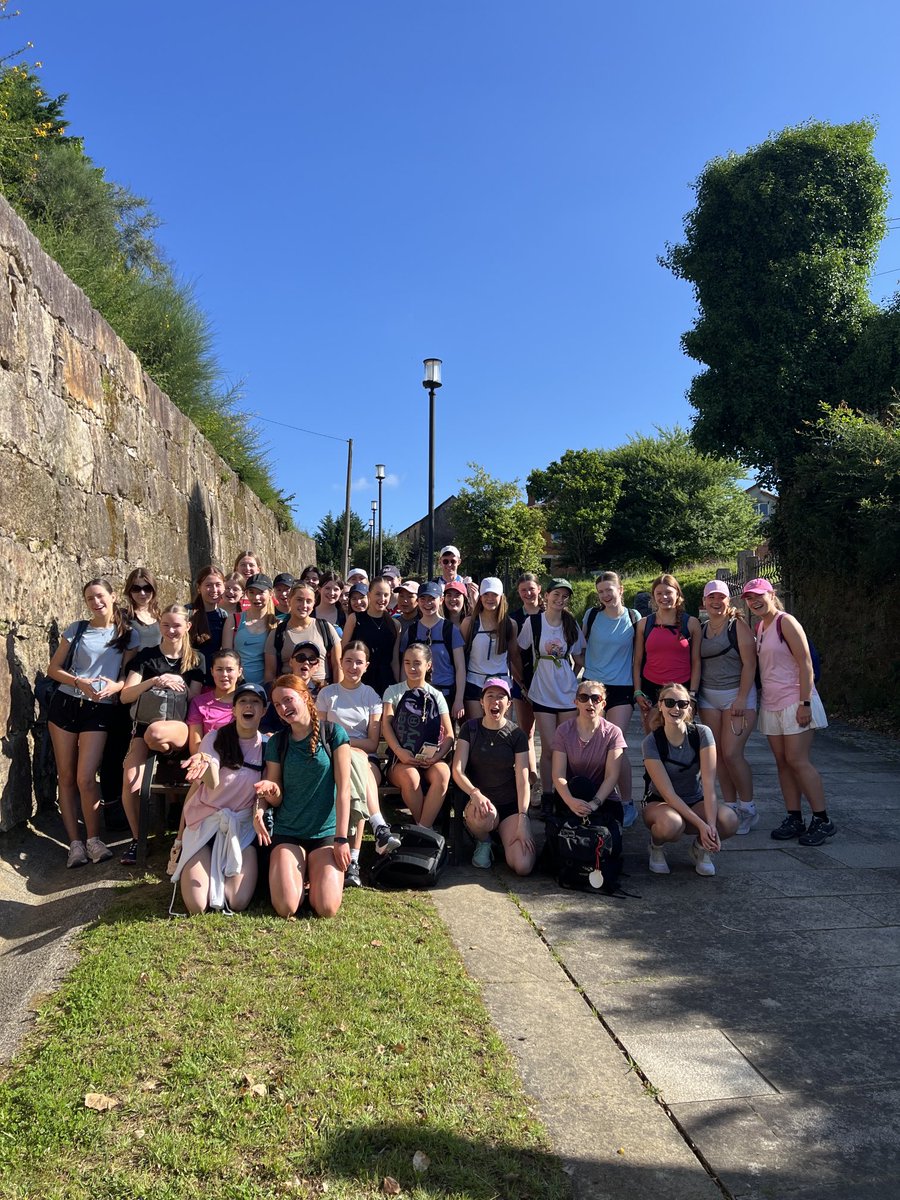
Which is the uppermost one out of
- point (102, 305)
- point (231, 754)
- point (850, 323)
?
point (850, 323)

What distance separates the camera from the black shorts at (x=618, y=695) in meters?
6.25

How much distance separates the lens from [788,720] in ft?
19.7

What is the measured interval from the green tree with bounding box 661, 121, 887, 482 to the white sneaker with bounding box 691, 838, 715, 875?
43.0ft

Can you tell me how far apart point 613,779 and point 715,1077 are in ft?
7.70

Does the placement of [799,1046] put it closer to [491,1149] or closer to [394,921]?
[491,1149]

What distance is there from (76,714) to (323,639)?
65.9 inches

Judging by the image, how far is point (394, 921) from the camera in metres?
4.42

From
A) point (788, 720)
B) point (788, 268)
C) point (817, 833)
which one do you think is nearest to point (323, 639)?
point (788, 720)

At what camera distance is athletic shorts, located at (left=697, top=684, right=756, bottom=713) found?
6124mm

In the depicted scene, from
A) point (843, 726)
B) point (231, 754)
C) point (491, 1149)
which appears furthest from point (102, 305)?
point (843, 726)

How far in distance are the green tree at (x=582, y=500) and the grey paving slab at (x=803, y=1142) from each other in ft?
131

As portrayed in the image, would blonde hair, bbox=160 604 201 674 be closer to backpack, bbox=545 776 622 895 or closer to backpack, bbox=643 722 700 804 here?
backpack, bbox=545 776 622 895

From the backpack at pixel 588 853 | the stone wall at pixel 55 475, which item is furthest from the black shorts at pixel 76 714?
the backpack at pixel 588 853

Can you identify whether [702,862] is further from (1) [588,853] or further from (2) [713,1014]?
(2) [713,1014]
